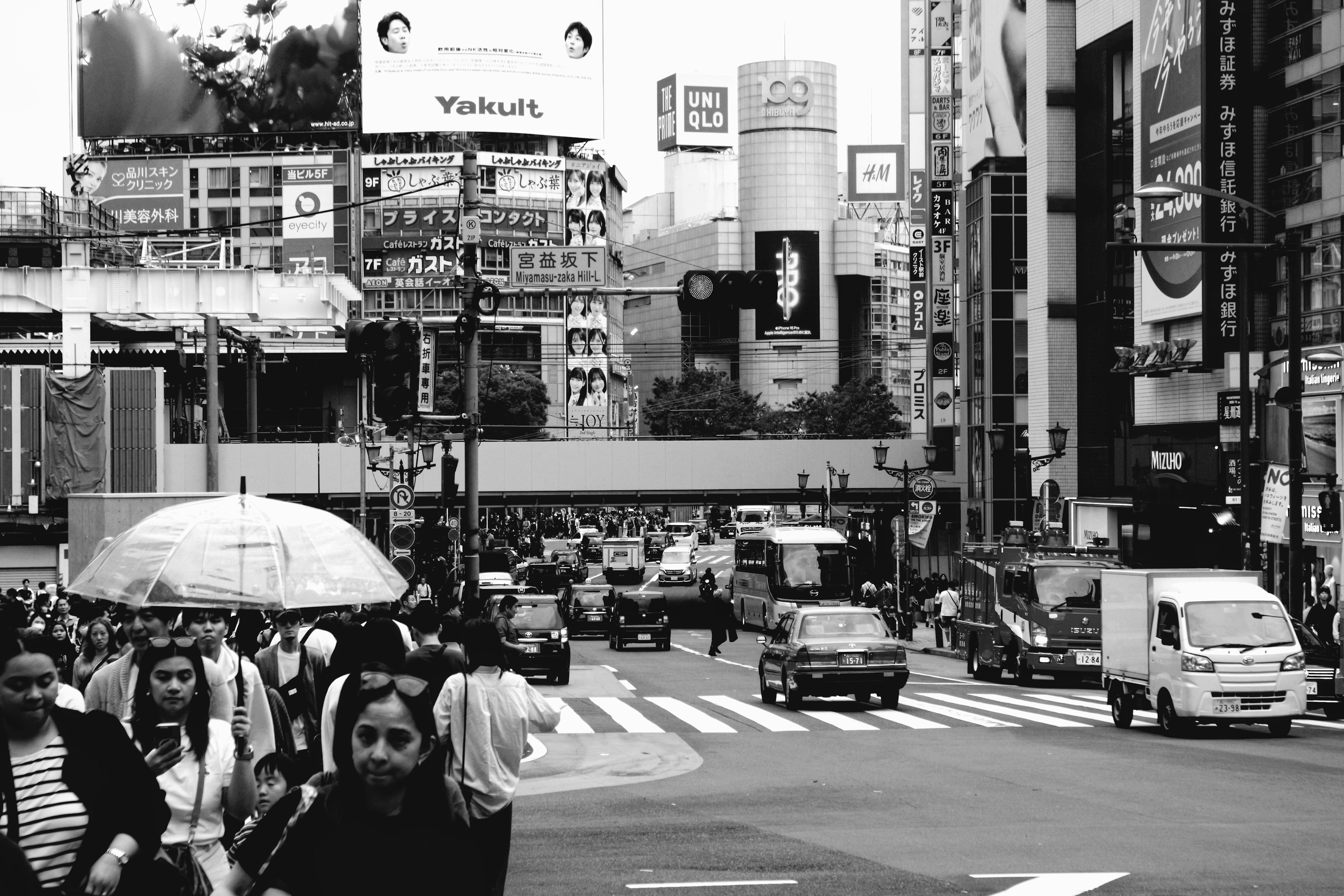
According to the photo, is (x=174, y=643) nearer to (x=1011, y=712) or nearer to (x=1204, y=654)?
(x=1204, y=654)

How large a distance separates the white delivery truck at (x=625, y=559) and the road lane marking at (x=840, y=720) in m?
54.5

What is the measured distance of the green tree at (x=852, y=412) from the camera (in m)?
117

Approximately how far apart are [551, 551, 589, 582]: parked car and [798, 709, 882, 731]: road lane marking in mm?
41792

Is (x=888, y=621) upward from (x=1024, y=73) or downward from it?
downward

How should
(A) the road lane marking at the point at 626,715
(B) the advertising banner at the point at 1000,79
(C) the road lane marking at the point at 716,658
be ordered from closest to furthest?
(A) the road lane marking at the point at 626,715
(C) the road lane marking at the point at 716,658
(B) the advertising banner at the point at 1000,79

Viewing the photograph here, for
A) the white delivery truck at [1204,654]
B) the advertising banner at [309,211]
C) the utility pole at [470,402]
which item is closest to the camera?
the white delivery truck at [1204,654]

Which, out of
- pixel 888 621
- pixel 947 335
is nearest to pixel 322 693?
pixel 888 621

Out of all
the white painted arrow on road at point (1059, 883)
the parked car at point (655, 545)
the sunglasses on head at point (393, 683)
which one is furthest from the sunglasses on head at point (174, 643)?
the parked car at point (655, 545)

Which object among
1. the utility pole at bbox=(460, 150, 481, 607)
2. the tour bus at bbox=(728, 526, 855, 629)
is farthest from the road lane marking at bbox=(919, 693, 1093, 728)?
the tour bus at bbox=(728, 526, 855, 629)

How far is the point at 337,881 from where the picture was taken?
484 centimetres

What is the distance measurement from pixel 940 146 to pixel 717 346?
11376cm

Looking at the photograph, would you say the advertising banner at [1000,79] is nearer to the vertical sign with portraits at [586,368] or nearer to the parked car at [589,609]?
the parked car at [589,609]

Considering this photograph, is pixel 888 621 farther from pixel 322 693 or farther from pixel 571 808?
pixel 322 693

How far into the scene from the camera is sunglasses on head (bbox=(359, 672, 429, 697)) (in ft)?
17.5
